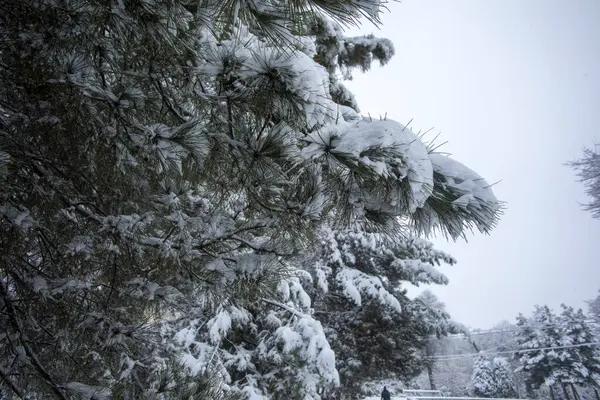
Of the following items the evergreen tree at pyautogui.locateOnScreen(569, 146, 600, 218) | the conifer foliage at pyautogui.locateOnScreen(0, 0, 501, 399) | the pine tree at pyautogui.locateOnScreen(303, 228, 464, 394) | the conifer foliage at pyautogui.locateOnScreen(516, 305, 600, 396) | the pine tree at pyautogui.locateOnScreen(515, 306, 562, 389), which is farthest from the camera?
the pine tree at pyautogui.locateOnScreen(515, 306, 562, 389)

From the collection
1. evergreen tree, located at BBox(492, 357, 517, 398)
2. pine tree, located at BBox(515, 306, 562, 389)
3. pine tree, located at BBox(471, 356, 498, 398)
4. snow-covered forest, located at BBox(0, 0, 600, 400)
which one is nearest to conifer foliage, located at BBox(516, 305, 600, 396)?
pine tree, located at BBox(515, 306, 562, 389)

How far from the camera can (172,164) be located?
1713 millimetres

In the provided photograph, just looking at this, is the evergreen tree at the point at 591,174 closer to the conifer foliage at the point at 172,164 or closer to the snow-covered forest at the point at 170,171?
the snow-covered forest at the point at 170,171

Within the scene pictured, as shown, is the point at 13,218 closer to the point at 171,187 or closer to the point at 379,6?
the point at 171,187

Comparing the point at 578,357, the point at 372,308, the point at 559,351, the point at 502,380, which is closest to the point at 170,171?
the point at 372,308

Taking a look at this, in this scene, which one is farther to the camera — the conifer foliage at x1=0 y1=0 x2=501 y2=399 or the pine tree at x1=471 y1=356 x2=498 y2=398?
the pine tree at x1=471 y1=356 x2=498 y2=398

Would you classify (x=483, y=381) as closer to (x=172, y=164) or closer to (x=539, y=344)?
(x=539, y=344)

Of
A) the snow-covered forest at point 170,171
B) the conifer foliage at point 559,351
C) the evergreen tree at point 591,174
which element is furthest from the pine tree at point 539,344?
the snow-covered forest at point 170,171

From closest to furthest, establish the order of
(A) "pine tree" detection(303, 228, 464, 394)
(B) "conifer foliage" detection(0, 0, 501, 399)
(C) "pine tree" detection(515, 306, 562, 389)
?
(B) "conifer foliage" detection(0, 0, 501, 399) → (A) "pine tree" detection(303, 228, 464, 394) → (C) "pine tree" detection(515, 306, 562, 389)

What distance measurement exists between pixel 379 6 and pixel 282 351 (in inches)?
275

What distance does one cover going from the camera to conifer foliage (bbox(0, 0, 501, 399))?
52.6 inches

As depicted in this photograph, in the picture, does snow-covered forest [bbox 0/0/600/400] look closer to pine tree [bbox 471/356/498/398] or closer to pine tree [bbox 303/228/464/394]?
pine tree [bbox 303/228/464/394]

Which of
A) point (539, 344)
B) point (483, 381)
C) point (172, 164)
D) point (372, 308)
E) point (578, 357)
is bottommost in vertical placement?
point (172, 164)

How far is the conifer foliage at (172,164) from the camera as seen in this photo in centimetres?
133
